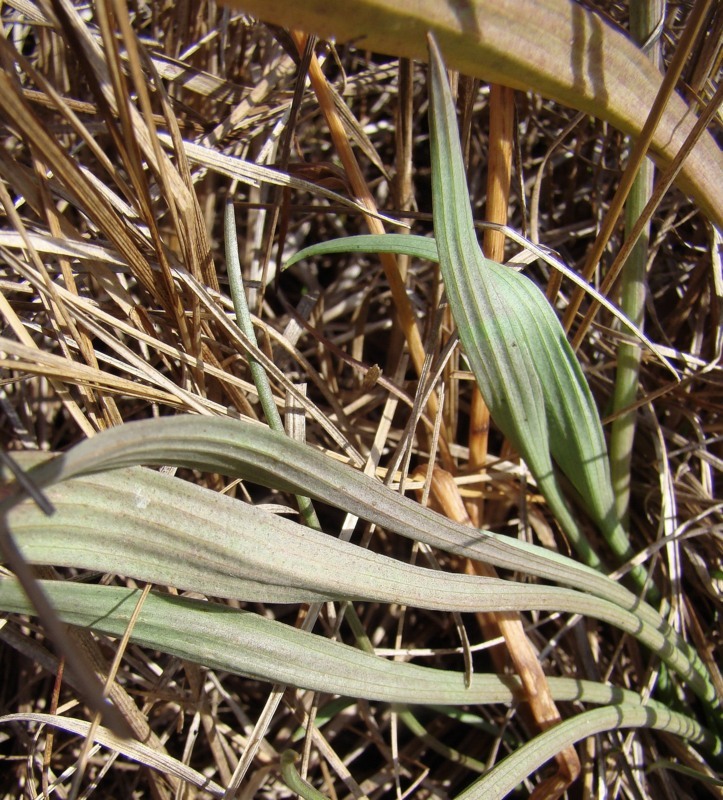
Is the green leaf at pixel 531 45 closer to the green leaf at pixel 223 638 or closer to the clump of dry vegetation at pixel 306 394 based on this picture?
the clump of dry vegetation at pixel 306 394

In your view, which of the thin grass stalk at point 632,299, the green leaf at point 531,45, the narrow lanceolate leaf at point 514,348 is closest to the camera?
the green leaf at point 531,45

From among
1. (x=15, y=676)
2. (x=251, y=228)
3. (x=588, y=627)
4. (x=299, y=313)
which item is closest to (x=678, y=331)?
(x=588, y=627)

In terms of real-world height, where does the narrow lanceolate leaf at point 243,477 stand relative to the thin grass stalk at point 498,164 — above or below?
below

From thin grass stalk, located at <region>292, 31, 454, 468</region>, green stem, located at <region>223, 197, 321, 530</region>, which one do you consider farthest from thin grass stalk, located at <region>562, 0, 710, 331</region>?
green stem, located at <region>223, 197, 321, 530</region>

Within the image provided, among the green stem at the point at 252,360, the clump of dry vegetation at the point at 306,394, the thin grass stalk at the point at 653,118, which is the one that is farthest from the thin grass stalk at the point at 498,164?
the green stem at the point at 252,360

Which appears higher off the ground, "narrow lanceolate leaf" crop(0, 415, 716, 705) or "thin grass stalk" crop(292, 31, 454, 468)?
"thin grass stalk" crop(292, 31, 454, 468)

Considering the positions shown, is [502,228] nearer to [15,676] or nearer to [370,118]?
[370,118]

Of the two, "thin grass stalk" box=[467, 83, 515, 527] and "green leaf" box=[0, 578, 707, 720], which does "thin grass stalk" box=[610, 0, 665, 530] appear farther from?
"green leaf" box=[0, 578, 707, 720]
